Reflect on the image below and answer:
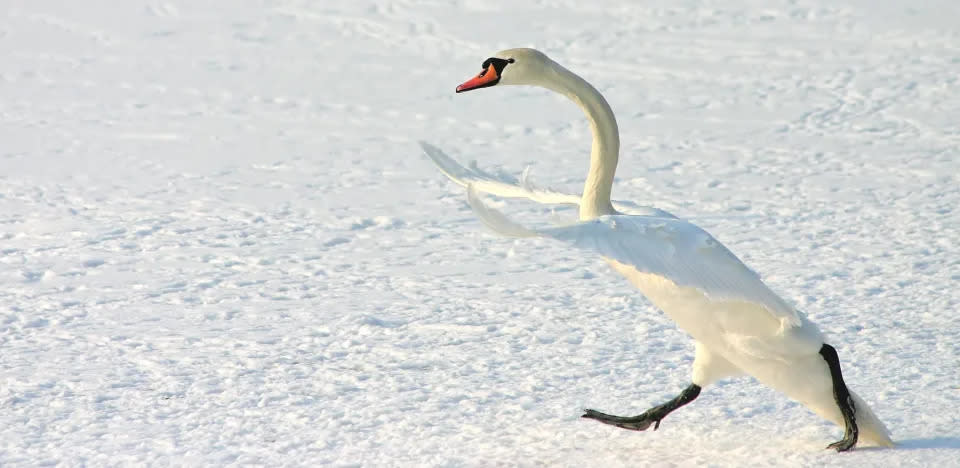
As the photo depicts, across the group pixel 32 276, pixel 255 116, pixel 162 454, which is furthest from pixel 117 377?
pixel 255 116

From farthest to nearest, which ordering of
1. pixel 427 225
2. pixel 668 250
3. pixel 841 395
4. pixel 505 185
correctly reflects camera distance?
pixel 427 225
pixel 505 185
pixel 841 395
pixel 668 250

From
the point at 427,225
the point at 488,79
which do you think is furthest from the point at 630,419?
the point at 427,225

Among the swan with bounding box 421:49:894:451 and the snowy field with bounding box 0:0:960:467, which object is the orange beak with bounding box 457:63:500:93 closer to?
the swan with bounding box 421:49:894:451

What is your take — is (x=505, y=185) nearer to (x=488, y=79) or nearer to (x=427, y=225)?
(x=488, y=79)

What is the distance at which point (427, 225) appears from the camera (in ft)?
19.2

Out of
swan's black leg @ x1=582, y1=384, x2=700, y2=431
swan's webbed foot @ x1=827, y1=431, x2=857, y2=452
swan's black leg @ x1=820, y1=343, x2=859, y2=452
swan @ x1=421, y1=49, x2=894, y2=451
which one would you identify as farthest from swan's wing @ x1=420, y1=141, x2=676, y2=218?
swan's webbed foot @ x1=827, y1=431, x2=857, y2=452

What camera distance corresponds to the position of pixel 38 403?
394cm

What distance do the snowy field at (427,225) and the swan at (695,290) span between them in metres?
0.11

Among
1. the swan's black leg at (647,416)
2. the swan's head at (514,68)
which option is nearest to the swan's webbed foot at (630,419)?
the swan's black leg at (647,416)

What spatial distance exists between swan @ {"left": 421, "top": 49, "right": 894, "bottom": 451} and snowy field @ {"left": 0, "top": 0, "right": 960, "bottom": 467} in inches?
4.2

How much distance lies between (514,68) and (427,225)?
7.81ft

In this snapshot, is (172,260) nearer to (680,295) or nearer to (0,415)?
(0,415)

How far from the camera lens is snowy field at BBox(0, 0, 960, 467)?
3.79m

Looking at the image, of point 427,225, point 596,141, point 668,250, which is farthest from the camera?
point 427,225
